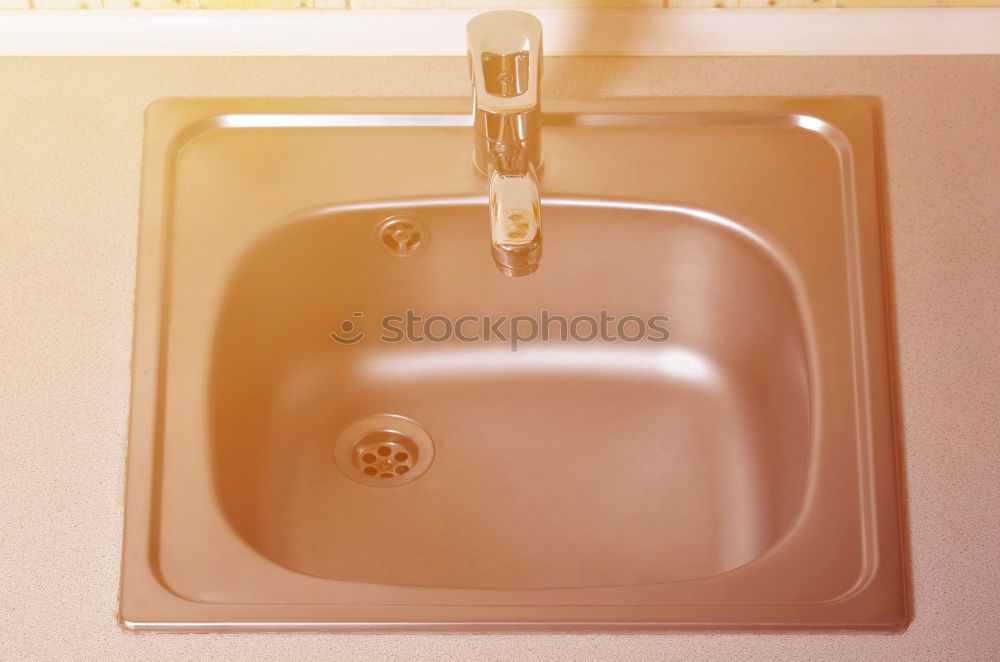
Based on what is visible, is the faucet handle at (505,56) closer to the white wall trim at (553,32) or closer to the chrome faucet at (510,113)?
the chrome faucet at (510,113)

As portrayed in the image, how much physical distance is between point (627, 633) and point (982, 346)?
0.40 meters

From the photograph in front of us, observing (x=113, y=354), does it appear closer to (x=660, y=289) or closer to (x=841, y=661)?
(x=660, y=289)

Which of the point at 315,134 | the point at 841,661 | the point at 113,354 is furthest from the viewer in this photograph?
the point at 315,134

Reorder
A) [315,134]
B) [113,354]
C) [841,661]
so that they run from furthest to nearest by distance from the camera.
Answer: [315,134]
[113,354]
[841,661]

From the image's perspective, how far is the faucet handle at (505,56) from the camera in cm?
83

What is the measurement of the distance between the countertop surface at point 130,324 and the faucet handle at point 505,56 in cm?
16

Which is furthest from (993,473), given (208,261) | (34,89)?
(34,89)

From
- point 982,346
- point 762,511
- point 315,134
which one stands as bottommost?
point 762,511

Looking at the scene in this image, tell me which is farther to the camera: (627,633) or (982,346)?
(982,346)

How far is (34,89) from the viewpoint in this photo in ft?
3.28

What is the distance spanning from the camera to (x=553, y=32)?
1025 mm

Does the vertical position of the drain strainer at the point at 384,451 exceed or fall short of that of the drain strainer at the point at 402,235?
it falls short

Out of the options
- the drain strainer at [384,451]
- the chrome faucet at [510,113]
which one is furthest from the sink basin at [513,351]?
the chrome faucet at [510,113]

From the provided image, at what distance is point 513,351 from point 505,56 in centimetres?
35
